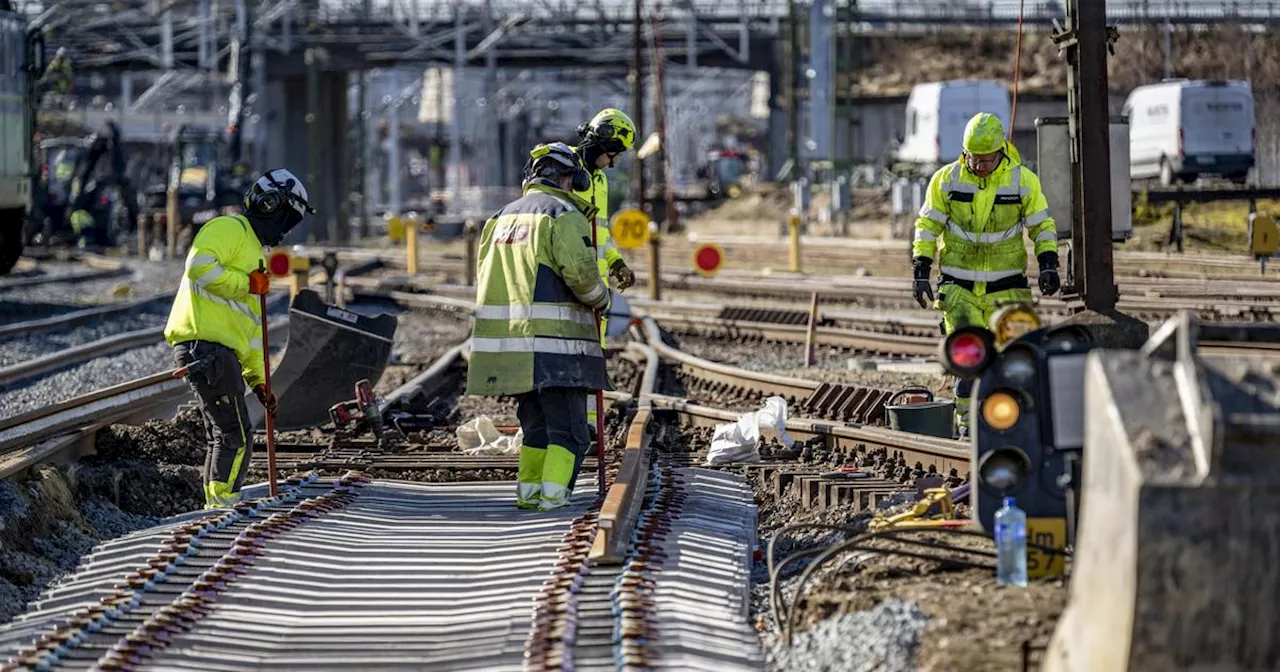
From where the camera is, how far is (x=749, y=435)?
10.6 meters

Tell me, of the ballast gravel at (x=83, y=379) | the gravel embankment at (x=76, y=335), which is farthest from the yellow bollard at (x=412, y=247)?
the ballast gravel at (x=83, y=379)

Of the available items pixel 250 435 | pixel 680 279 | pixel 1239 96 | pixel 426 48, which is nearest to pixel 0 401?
pixel 250 435

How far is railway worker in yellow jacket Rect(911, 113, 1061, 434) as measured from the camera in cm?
1042

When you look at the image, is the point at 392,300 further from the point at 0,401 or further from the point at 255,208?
the point at 255,208

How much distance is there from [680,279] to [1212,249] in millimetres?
8495

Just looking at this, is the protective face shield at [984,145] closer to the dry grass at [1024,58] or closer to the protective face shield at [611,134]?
the protective face shield at [611,134]

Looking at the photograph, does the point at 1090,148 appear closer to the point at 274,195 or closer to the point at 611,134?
the point at 611,134

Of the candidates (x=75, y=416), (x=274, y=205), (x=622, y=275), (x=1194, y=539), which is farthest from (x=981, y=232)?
(x=1194, y=539)

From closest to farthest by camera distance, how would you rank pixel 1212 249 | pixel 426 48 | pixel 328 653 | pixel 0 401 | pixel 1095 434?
pixel 1095 434 → pixel 328 653 → pixel 0 401 → pixel 1212 249 → pixel 426 48

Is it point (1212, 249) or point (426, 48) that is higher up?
point (426, 48)

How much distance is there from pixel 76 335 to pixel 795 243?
1172cm

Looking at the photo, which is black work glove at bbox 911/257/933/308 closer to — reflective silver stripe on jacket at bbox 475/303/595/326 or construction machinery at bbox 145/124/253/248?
reflective silver stripe on jacket at bbox 475/303/595/326

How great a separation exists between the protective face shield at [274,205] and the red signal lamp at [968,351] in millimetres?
4151

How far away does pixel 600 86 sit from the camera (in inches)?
3356
